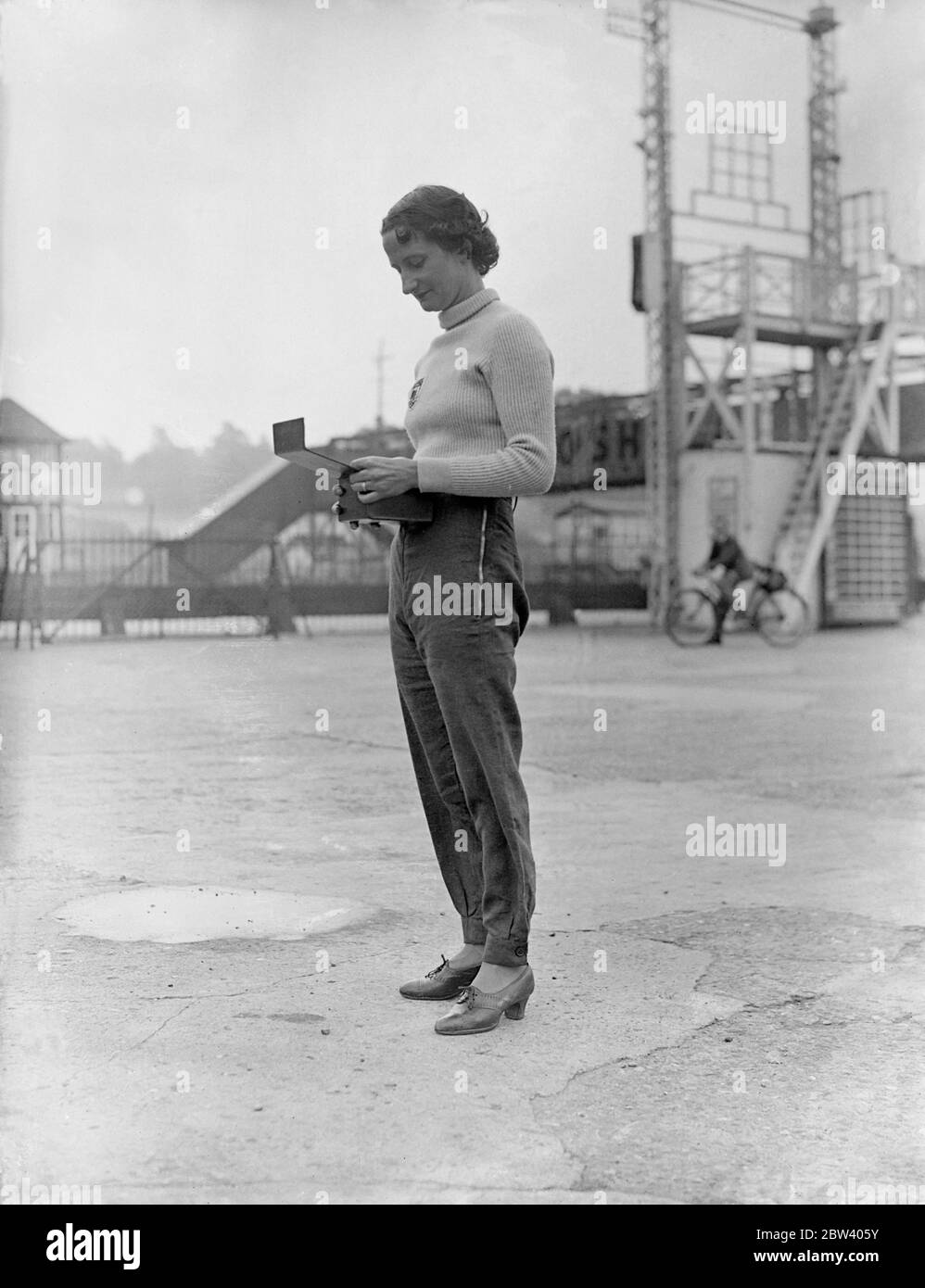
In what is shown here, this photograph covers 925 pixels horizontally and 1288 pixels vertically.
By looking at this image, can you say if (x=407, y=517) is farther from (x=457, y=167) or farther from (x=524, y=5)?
(x=524, y=5)

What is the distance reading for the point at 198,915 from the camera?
3473mm

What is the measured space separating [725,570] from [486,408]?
12525mm

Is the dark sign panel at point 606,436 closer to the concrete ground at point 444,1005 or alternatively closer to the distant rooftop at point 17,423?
the concrete ground at point 444,1005

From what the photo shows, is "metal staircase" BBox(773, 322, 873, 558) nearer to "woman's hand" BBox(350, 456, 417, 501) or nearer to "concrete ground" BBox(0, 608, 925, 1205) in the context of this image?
"concrete ground" BBox(0, 608, 925, 1205)

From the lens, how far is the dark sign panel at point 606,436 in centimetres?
2270

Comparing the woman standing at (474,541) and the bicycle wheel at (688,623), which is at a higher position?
the woman standing at (474,541)

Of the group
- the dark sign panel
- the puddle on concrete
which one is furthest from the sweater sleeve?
the dark sign panel

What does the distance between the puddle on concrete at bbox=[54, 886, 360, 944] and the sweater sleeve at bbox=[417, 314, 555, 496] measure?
4.10ft

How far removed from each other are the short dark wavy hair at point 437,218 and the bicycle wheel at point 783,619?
1267 cm

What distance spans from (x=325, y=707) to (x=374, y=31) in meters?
5.34

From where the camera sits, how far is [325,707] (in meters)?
8.24

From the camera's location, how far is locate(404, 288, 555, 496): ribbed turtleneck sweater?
8.36 ft

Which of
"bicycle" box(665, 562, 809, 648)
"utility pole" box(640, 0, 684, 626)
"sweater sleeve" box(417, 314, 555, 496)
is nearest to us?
"sweater sleeve" box(417, 314, 555, 496)

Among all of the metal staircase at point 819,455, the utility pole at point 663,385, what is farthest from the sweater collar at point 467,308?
the metal staircase at point 819,455
